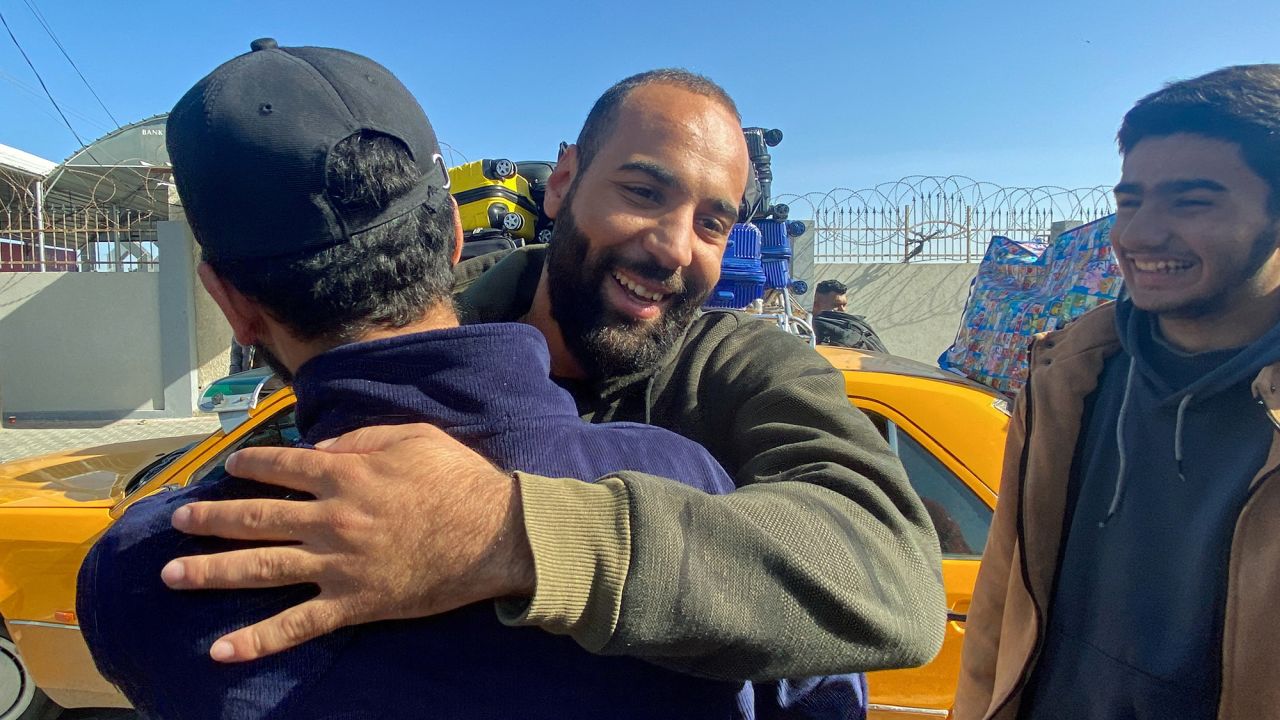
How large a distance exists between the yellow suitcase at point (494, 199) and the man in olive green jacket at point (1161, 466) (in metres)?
1.89

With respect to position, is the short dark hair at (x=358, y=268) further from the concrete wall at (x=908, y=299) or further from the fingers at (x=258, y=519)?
the concrete wall at (x=908, y=299)

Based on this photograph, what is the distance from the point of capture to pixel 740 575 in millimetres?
729

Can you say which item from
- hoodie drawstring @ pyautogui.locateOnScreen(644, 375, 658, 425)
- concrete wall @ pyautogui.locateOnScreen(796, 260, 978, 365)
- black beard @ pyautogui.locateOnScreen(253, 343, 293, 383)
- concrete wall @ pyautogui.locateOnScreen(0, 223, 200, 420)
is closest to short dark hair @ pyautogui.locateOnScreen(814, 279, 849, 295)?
concrete wall @ pyautogui.locateOnScreen(796, 260, 978, 365)

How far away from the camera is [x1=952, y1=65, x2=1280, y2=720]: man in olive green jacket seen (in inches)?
58.1

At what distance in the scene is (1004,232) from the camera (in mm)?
10562

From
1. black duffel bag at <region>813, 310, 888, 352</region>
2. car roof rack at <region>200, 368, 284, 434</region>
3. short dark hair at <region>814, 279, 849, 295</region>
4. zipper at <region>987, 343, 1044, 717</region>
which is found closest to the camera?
zipper at <region>987, 343, 1044, 717</region>

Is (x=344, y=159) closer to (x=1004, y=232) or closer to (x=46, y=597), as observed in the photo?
(x=46, y=597)

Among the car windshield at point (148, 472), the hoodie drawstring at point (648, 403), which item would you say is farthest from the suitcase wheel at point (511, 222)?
the hoodie drawstring at point (648, 403)

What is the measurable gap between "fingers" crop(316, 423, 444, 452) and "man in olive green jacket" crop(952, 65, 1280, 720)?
59.2 inches

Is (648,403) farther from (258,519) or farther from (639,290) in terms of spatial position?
(258,519)

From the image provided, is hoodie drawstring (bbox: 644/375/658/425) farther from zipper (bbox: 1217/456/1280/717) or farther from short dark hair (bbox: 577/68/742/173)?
zipper (bbox: 1217/456/1280/717)

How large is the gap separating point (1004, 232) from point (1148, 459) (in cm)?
989

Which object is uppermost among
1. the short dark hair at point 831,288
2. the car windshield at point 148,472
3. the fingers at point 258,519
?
the short dark hair at point 831,288

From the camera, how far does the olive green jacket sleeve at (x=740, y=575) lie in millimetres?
684
